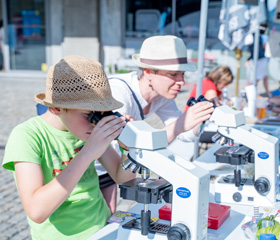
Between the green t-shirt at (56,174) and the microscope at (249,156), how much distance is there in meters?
0.68

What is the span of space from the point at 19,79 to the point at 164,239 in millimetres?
12254

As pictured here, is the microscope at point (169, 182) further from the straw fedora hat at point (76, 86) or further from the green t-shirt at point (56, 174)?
the green t-shirt at point (56, 174)

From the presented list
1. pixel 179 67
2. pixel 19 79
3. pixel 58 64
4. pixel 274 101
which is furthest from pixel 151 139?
pixel 19 79

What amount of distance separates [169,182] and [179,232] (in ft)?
0.60

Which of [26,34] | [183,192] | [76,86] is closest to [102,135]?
[76,86]

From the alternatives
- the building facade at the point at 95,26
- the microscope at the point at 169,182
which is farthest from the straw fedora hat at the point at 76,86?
the building facade at the point at 95,26

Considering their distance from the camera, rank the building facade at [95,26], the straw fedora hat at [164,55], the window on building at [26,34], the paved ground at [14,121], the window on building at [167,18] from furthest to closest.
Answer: the window on building at [26,34] < the building facade at [95,26] < the window on building at [167,18] < the paved ground at [14,121] < the straw fedora hat at [164,55]

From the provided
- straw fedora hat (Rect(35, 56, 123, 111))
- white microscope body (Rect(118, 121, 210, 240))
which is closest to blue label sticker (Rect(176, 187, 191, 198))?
white microscope body (Rect(118, 121, 210, 240))

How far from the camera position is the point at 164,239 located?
166 cm

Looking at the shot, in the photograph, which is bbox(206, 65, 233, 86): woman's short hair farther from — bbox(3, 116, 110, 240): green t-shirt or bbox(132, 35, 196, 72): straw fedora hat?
bbox(3, 116, 110, 240): green t-shirt

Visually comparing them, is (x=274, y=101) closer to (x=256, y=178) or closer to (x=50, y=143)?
(x=256, y=178)

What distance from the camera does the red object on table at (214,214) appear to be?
6.21 ft

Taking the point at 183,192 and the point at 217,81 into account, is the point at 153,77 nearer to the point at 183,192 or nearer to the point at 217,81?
the point at 183,192

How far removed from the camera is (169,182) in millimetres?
1567
